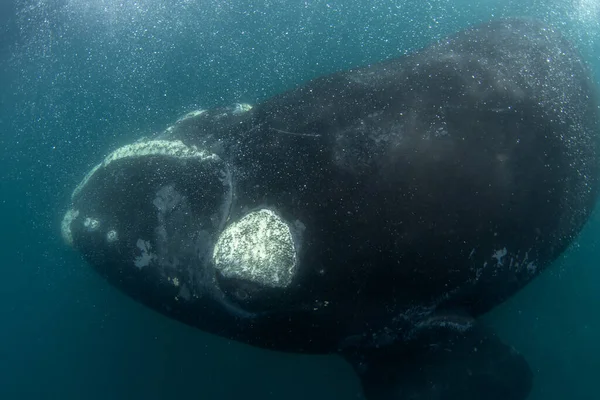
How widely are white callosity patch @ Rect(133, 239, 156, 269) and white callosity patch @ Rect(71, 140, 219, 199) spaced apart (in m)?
1.49

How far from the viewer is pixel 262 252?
5.70m

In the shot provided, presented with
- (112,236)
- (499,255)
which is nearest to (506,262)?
(499,255)

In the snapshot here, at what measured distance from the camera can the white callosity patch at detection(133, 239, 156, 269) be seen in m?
6.66

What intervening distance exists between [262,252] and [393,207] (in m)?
1.88

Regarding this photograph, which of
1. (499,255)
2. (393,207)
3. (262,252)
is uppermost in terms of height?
(393,207)

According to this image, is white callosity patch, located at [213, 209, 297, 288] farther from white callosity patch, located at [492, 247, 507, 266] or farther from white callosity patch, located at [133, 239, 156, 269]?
white callosity patch, located at [492, 247, 507, 266]

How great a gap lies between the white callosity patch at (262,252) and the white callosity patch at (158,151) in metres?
1.43

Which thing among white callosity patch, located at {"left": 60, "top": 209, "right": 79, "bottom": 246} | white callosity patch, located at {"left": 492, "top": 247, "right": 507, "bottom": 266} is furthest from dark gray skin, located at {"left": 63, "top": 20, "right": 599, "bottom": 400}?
white callosity patch, located at {"left": 60, "top": 209, "right": 79, "bottom": 246}

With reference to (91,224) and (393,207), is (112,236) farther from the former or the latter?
(393,207)

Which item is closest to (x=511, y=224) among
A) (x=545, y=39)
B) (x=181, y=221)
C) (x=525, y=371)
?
(x=525, y=371)

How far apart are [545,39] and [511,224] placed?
3.64 metres

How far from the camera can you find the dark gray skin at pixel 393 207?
5762 millimetres

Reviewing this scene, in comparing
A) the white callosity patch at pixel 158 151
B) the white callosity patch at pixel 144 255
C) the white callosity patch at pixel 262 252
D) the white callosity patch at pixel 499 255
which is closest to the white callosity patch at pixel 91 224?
the white callosity patch at pixel 158 151

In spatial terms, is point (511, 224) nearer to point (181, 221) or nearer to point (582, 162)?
point (582, 162)
